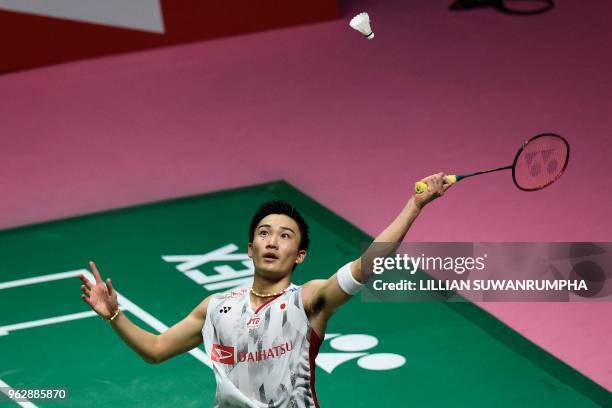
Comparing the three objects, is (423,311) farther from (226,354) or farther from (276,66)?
(276,66)

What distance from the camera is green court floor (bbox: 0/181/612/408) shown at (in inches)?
324

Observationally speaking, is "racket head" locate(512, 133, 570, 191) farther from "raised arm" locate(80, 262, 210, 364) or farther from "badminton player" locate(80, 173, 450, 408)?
"raised arm" locate(80, 262, 210, 364)

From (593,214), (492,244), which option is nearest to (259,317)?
(492,244)

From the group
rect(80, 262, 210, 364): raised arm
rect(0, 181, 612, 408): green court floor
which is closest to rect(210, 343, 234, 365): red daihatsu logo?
→ rect(80, 262, 210, 364): raised arm

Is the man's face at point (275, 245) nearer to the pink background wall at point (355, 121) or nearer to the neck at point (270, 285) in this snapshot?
the neck at point (270, 285)

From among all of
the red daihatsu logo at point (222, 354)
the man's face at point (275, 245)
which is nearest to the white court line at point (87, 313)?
the red daihatsu logo at point (222, 354)

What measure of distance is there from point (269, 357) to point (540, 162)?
184cm

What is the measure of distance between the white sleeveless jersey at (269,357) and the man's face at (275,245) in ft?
0.48

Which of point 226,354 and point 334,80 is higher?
point 334,80

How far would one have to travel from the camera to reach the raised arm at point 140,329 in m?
6.19

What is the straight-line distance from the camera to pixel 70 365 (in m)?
8.65

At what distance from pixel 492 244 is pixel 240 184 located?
2415 mm

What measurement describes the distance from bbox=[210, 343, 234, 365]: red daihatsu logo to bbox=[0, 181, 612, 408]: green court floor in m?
2.10

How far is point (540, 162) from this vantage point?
691cm
